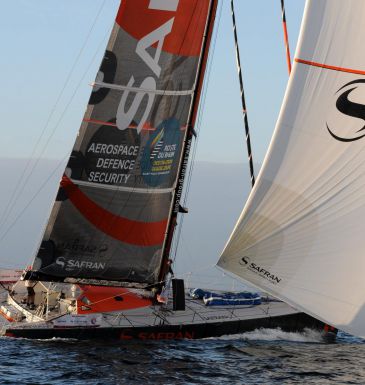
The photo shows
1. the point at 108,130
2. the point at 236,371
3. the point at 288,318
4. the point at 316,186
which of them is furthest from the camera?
the point at 288,318

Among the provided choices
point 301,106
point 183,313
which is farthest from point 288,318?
point 301,106

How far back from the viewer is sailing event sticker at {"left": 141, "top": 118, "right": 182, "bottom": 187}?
25594mm

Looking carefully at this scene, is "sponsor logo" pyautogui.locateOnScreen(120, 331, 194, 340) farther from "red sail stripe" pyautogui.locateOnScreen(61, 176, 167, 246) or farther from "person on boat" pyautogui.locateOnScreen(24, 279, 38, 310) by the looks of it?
"person on boat" pyautogui.locateOnScreen(24, 279, 38, 310)

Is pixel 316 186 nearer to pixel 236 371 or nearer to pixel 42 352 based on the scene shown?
pixel 236 371

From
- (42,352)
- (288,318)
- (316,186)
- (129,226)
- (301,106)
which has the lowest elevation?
(42,352)

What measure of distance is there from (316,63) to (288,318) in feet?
32.5

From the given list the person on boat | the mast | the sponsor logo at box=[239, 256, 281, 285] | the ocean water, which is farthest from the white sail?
the person on boat

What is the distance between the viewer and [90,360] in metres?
A: 21.8

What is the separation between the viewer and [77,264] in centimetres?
2539

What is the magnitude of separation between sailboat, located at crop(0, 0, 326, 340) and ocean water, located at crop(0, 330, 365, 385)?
103 centimetres

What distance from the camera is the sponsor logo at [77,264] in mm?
25297

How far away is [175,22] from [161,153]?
3917mm

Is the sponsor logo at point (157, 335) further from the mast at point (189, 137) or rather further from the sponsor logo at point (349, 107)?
the sponsor logo at point (349, 107)

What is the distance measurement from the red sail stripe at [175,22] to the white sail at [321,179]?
6.44 m
